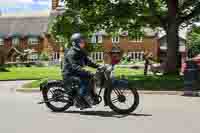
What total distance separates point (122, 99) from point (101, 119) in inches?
38.5

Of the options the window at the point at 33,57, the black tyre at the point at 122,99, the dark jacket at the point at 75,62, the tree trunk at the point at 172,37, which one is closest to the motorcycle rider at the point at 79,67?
the dark jacket at the point at 75,62

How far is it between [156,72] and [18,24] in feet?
231

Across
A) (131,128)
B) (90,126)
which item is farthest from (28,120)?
(131,128)

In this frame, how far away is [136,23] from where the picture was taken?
3012cm

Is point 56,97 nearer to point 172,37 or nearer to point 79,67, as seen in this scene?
point 79,67

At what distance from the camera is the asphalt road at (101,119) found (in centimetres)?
1051

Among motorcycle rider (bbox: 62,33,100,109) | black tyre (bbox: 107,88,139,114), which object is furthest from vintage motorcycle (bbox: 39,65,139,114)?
motorcycle rider (bbox: 62,33,100,109)

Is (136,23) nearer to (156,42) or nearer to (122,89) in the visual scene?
(122,89)

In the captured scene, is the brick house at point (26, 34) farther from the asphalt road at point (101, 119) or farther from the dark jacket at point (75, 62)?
the dark jacket at point (75, 62)

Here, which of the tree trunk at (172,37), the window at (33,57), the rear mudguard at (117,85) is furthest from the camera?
the window at (33,57)

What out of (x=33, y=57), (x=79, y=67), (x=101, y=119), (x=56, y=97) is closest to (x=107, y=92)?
(x=79, y=67)

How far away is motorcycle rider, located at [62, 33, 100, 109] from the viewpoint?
12.8 m

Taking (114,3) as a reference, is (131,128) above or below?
below

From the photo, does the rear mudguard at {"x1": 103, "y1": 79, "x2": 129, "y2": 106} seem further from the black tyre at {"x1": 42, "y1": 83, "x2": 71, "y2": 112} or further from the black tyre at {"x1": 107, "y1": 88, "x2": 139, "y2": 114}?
the black tyre at {"x1": 42, "y1": 83, "x2": 71, "y2": 112}
